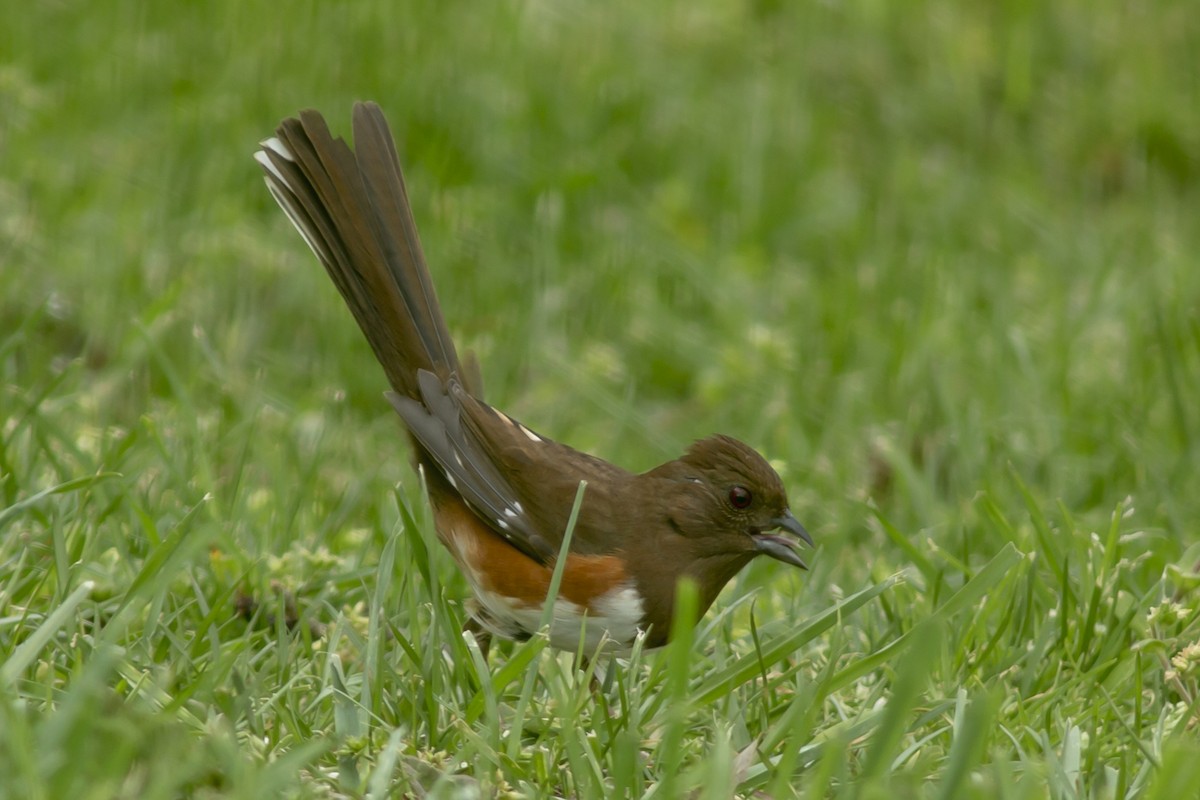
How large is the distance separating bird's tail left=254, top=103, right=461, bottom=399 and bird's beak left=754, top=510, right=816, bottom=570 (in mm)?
1007

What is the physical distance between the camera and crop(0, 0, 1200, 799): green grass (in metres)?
3.47

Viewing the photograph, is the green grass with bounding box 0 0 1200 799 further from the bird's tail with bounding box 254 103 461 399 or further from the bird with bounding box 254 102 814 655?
the bird's tail with bounding box 254 103 461 399

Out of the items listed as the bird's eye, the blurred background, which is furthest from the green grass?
the bird's eye

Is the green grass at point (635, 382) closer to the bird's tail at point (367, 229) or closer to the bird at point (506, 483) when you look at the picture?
the bird at point (506, 483)

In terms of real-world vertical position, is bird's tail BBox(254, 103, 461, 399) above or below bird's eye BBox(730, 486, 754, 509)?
above

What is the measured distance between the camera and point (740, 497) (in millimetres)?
4480

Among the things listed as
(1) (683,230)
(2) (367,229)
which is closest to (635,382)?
(1) (683,230)

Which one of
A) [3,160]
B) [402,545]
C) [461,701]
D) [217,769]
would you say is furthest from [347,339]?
[217,769]

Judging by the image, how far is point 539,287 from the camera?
280 inches

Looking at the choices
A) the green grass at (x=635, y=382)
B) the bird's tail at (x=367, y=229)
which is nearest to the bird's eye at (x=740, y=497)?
the green grass at (x=635, y=382)

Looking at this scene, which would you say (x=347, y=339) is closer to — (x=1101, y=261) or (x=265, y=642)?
(x=265, y=642)

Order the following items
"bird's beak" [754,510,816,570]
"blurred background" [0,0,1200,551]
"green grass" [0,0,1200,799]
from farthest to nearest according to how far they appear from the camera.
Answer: "blurred background" [0,0,1200,551]
"bird's beak" [754,510,816,570]
"green grass" [0,0,1200,799]

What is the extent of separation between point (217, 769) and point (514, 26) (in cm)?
588

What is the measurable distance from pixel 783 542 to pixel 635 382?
2.35 m
